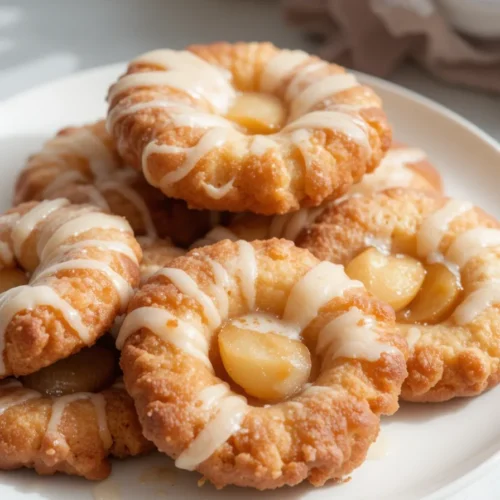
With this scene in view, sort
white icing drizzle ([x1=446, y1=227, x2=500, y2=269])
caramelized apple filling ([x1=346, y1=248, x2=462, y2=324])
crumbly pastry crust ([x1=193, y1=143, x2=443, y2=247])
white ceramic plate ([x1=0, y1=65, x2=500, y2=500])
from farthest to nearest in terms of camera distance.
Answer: crumbly pastry crust ([x1=193, y1=143, x2=443, y2=247]), white icing drizzle ([x1=446, y1=227, x2=500, y2=269]), caramelized apple filling ([x1=346, y1=248, x2=462, y2=324]), white ceramic plate ([x1=0, y1=65, x2=500, y2=500])

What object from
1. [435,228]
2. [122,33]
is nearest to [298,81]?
[435,228]

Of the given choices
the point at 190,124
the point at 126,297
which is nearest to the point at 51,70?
the point at 190,124

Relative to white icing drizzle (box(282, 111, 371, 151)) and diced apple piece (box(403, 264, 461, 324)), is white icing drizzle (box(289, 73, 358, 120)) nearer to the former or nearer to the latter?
white icing drizzle (box(282, 111, 371, 151))

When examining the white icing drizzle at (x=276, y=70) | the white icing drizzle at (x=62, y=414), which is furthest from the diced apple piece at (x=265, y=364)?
the white icing drizzle at (x=276, y=70)

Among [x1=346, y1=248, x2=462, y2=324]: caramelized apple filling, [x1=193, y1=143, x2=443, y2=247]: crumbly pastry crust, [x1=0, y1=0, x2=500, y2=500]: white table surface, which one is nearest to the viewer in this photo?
[x1=346, y1=248, x2=462, y2=324]: caramelized apple filling

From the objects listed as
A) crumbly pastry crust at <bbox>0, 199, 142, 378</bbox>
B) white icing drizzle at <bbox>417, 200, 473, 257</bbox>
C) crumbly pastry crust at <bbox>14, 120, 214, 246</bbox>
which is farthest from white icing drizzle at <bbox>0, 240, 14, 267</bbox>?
white icing drizzle at <bbox>417, 200, 473, 257</bbox>

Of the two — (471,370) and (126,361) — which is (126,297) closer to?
(126,361)

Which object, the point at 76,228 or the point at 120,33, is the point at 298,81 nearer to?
the point at 76,228
